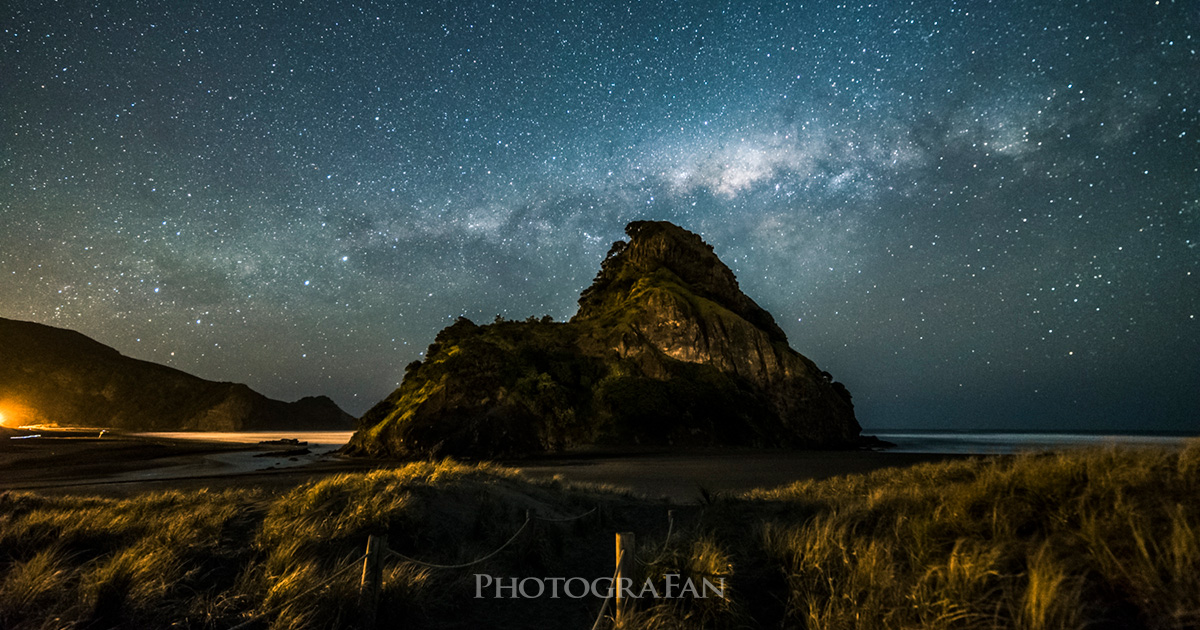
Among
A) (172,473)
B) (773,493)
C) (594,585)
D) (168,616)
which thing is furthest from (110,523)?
(172,473)

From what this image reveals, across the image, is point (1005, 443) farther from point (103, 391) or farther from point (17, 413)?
point (103, 391)

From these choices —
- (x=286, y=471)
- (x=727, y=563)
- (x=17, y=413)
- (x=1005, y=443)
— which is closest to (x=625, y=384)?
(x=286, y=471)

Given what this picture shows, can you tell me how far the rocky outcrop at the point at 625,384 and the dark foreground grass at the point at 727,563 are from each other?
2954cm

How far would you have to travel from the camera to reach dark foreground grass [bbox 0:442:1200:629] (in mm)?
4113

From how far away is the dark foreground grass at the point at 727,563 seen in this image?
4.11 m

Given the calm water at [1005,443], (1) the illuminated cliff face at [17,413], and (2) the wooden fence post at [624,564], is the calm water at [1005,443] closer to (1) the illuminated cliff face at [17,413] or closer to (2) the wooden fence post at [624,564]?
(2) the wooden fence post at [624,564]

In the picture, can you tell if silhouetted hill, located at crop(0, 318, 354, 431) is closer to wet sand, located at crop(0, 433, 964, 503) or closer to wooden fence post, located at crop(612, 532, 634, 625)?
wet sand, located at crop(0, 433, 964, 503)

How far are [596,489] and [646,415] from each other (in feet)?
100.0

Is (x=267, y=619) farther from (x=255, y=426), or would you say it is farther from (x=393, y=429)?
(x=255, y=426)

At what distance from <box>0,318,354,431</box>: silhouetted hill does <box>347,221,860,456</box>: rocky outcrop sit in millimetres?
115341

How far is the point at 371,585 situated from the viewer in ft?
18.4

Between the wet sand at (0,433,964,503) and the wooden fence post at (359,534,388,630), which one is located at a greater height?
the wooden fence post at (359,534,388,630)

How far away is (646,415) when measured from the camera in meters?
46.1

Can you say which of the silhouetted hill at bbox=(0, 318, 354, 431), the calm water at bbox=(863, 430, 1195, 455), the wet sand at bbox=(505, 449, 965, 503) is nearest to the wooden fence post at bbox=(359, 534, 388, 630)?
the calm water at bbox=(863, 430, 1195, 455)
